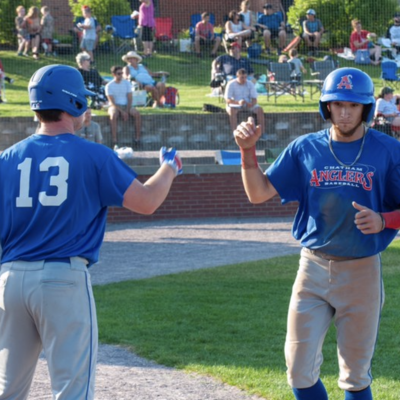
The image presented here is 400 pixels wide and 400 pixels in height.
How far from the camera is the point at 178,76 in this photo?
738 inches

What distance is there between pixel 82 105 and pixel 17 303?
930 millimetres

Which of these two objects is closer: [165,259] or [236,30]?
[165,259]

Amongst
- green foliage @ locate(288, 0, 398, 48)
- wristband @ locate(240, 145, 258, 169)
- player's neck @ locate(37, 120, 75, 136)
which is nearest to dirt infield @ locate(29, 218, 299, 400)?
wristband @ locate(240, 145, 258, 169)

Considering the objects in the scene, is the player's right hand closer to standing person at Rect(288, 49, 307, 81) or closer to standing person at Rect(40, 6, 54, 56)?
standing person at Rect(288, 49, 307, 81)

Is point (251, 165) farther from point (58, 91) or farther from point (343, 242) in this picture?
point (58, 91)

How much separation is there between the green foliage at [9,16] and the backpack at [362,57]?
27.9 feet

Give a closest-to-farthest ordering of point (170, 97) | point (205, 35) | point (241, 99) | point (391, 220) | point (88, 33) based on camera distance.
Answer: point (391, 220) → point (241, 99) → point (170, 97) → point (88, 33) → point (205, 35)

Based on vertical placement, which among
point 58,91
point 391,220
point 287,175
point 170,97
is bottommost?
point 170,97

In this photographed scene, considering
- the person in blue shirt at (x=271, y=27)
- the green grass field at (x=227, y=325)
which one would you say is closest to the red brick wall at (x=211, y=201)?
the green grass field at (x=227, y=325)

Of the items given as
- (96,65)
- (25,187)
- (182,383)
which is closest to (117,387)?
(182,383)

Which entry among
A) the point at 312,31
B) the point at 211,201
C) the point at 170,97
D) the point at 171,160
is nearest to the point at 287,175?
the point at 171,160

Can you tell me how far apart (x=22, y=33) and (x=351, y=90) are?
1723 centimetres

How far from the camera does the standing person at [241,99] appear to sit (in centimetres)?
1577

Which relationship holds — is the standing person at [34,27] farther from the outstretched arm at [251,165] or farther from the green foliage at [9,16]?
the outstretched arm at [251,165]
